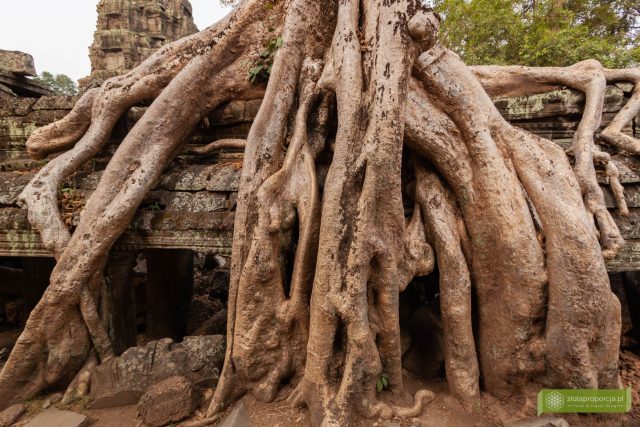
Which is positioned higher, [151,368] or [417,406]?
[151,368]

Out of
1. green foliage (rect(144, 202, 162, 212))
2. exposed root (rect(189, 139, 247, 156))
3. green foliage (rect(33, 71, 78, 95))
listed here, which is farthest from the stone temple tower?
green foliage (rect(33, 71, 78, 95))

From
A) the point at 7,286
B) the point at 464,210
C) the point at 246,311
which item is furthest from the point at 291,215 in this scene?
the point at 7,286

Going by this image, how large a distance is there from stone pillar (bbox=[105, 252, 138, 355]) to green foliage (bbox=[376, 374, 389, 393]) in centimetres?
212

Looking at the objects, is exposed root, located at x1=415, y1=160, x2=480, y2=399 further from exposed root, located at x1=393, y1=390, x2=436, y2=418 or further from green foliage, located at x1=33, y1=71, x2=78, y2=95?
green foliage, located at x1=33, y1=71, x2=78, y2=95

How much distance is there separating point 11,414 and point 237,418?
1608mm

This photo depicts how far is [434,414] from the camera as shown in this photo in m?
1.93

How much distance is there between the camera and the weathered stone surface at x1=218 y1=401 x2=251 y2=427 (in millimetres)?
1838

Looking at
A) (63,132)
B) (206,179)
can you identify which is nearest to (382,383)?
(206,179)

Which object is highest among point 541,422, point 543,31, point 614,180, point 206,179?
point 543,31

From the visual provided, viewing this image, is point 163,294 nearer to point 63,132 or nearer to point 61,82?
point 63,132

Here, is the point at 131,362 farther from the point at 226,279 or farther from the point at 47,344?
the point at 226,279

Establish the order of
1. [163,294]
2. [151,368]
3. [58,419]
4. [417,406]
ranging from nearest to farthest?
[417,406]
[58,419]
[151,368]
[163,294]

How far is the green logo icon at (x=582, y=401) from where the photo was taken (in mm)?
1887

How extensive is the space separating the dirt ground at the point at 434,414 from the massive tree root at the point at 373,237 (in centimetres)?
7
